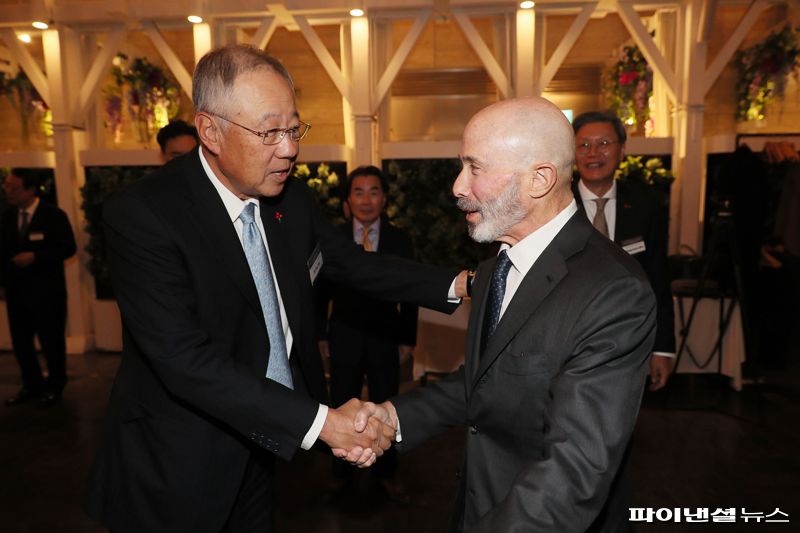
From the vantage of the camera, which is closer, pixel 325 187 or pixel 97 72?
pixel 325 187

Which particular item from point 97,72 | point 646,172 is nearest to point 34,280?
point 97,72

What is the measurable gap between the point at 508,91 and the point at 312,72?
13.4 feet

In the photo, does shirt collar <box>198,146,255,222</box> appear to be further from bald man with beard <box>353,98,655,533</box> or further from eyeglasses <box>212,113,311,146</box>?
bald man with beard <box>353,98,655,533</box>

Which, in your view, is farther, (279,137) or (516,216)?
(279,137)

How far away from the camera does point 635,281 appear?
1347mm

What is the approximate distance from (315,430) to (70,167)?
6.08 meters

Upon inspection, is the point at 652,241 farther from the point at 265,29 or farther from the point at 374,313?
the point at 265,29

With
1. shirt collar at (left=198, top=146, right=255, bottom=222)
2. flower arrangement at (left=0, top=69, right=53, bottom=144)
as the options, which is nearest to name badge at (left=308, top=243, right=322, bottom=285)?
shirt collar at (left=198, top=146, right=255, bottom=222)

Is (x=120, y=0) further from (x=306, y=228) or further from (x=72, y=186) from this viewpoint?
(x=306, y=228)

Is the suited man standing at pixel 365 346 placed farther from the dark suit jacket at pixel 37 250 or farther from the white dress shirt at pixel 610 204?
the dark suit jacket at pixel 37 250

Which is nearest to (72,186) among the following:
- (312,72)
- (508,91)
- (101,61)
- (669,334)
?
(101,61)

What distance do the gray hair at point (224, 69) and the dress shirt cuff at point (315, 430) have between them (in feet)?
3.05

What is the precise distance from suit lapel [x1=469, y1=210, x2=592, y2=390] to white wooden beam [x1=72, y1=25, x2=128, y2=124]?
6.39 m

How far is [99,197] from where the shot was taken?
21.0 ft
